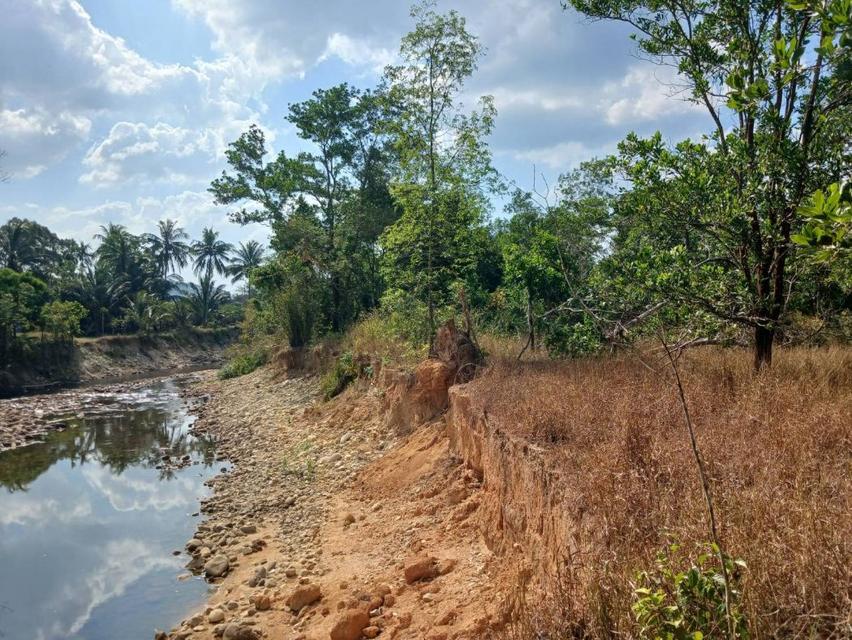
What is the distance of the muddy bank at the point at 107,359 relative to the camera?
107 feet

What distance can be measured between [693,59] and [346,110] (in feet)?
64.5

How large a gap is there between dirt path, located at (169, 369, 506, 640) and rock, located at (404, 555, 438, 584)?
0.01 meters

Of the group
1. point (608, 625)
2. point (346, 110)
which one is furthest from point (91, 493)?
point (346, 110)

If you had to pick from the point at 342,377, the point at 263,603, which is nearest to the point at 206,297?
the point at 342,377

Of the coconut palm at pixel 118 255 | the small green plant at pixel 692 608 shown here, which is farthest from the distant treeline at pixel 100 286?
the small green plant at pixel 692 608

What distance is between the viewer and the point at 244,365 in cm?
3052

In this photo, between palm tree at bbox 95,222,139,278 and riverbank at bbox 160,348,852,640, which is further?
palm tree at bbox 95,222,139,278

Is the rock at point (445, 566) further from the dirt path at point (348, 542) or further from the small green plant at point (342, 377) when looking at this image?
the small green plant at point (342, 377)

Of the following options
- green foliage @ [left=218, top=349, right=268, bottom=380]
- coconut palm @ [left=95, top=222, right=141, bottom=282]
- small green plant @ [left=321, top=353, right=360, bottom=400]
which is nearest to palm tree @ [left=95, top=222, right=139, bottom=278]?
coconut palm @ [left=95, top=222, right=141, bottom=282]

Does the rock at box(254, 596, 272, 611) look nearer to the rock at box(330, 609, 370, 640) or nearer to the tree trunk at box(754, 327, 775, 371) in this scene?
the rock at box(330, 609, 370, 640)

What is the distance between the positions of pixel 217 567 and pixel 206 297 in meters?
49.1

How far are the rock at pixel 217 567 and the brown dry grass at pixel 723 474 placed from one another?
5.08m

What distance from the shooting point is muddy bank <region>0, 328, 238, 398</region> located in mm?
32528

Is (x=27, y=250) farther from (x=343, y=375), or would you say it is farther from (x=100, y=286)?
(x=343, y=375)
